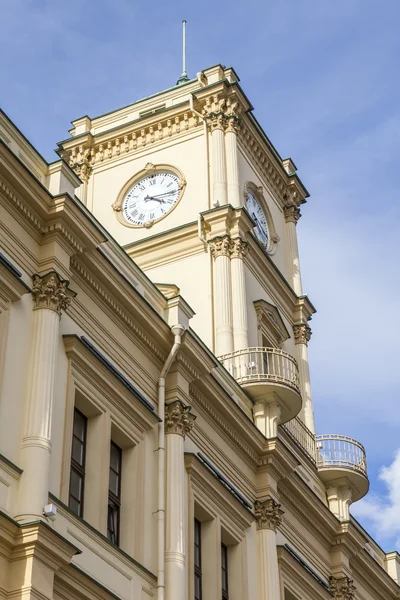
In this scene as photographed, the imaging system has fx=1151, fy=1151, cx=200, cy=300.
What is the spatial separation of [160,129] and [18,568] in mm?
24087

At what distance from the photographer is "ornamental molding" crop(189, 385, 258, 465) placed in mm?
25872

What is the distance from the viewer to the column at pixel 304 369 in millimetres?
37281

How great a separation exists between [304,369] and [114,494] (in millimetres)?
16740

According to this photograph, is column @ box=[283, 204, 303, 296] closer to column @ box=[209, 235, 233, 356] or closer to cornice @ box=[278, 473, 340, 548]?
column @ box=[209, 235, 233, 356]

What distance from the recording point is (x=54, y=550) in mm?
18016

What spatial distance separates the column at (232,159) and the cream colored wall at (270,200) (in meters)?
0.64

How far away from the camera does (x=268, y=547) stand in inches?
1062

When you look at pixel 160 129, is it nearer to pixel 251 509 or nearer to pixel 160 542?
pixel 251 509

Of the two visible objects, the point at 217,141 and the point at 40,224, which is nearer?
the point at 40,224

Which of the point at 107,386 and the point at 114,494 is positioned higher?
the point at 107,386

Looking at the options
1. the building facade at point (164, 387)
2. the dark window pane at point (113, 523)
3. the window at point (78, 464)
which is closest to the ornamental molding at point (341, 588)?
the building facade at point (164, 387)

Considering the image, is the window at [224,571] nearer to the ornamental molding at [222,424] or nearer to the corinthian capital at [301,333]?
the ornamental molding at [222,424]

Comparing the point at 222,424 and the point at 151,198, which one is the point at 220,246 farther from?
the point at 222,424

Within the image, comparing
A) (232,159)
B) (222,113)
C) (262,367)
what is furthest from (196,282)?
(222,113)
